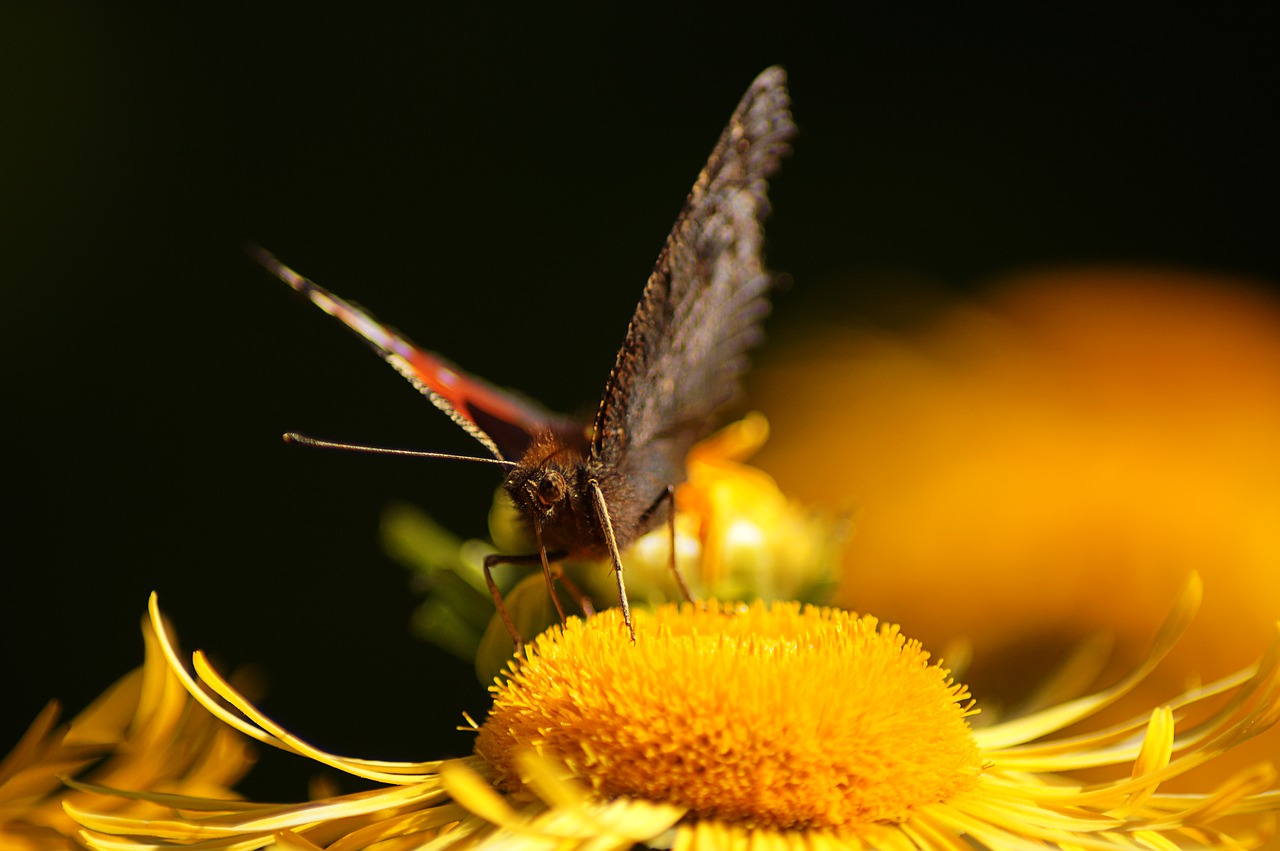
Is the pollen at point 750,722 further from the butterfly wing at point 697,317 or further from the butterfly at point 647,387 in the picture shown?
the butterfly wing at point 697,317

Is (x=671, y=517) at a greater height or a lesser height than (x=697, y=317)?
lesser

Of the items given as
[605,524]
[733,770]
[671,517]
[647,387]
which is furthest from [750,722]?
[647,387]

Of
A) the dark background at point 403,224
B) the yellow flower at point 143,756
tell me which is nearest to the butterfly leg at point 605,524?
the yellow flower at point 143,756

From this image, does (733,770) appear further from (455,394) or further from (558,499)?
(455,394)

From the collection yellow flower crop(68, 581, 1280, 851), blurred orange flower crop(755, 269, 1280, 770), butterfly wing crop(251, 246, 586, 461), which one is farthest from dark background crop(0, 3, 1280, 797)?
yellow flower crop(68, 581, 1280, 851)

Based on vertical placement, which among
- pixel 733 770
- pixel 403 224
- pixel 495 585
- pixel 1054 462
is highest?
pixel 403 224

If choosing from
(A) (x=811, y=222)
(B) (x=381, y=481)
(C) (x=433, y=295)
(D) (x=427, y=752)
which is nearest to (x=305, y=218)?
(C) (x=433, y=295)
